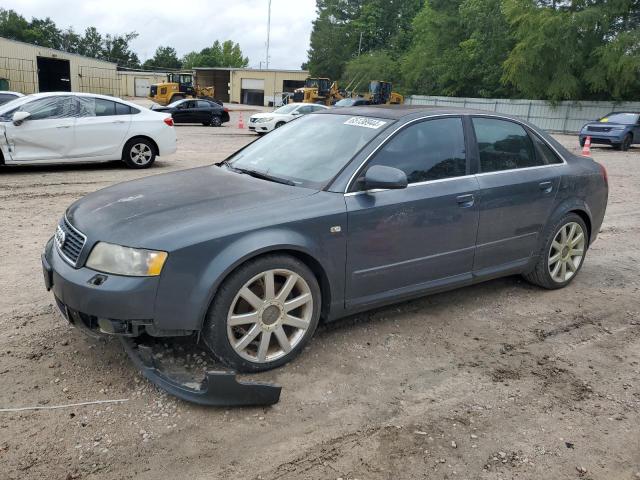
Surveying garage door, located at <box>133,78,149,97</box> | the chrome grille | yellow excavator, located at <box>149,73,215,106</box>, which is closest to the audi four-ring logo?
the chrome grille

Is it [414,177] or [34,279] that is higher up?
[414,177]

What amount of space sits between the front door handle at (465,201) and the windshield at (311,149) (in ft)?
2.48

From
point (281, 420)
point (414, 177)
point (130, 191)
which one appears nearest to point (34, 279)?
point (130, 191)

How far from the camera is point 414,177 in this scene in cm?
396

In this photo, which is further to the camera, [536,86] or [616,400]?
[536,86]

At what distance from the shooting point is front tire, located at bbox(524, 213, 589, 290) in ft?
15.9

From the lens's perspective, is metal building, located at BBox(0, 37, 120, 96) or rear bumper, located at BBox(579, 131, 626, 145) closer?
rear bumper, located at BBox(579, 131, 626, 145)

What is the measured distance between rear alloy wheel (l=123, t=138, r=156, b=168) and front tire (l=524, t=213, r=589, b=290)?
805 cm

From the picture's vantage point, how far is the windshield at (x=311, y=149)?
12.6 ft

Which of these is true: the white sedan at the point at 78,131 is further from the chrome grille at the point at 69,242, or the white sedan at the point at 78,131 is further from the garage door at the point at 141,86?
the garage door at the point at 141,86

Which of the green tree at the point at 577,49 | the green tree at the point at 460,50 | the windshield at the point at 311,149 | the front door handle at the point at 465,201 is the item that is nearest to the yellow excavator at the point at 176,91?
the green tree at the point at 460,50

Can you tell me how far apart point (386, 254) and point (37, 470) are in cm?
229

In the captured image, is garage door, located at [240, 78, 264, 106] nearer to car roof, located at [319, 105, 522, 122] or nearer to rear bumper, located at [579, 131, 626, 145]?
rear bumper, located at [579, 131, 626, 145]

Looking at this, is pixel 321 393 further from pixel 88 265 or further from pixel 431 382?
pixel 88 265
